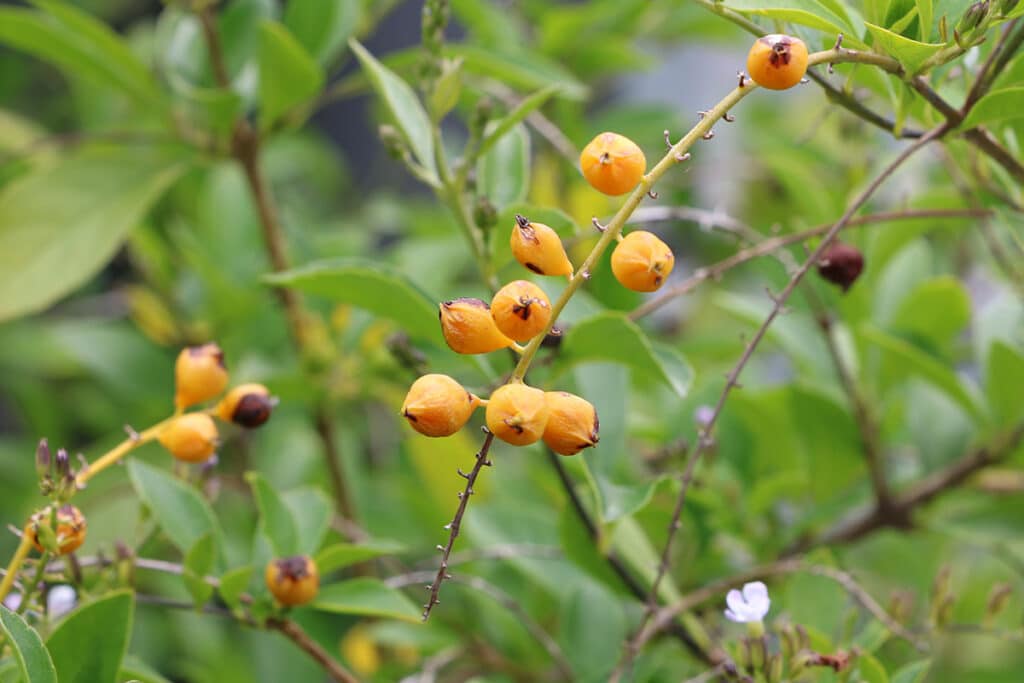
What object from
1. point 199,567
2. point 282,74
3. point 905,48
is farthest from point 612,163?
point 282,74

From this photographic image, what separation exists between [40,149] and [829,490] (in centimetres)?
99

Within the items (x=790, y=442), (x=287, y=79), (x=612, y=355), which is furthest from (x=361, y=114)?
(x=612, y=355)

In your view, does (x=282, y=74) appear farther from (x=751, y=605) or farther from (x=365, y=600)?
(x=751, y=605)

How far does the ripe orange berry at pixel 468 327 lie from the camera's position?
0.52 metres

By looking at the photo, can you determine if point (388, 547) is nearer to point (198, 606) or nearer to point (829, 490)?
point (198, 606)

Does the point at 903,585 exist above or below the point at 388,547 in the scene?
above

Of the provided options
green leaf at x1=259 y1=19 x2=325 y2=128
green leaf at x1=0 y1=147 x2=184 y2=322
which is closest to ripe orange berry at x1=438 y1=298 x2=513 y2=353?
green leaf at x1=259 y1=19 x2=325 y2=128

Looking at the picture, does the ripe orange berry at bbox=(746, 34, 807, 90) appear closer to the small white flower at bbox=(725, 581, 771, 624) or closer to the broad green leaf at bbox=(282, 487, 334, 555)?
the small white flower at bbox=(725, 581, 771, 624)

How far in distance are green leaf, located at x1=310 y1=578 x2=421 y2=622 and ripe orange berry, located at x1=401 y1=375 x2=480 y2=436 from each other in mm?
240

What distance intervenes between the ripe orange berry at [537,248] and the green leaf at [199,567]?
0.96ft

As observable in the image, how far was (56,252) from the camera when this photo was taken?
3.60 feet

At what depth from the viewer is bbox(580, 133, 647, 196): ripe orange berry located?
53 cm

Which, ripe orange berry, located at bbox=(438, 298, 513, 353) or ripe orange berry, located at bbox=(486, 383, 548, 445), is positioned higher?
ripe orange berry, located at bbox=(438, 298, 513, 353)

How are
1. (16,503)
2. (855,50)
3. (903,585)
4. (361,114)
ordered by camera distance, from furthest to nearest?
(361,114)
(16,503)
(903,585)
(855,50)
